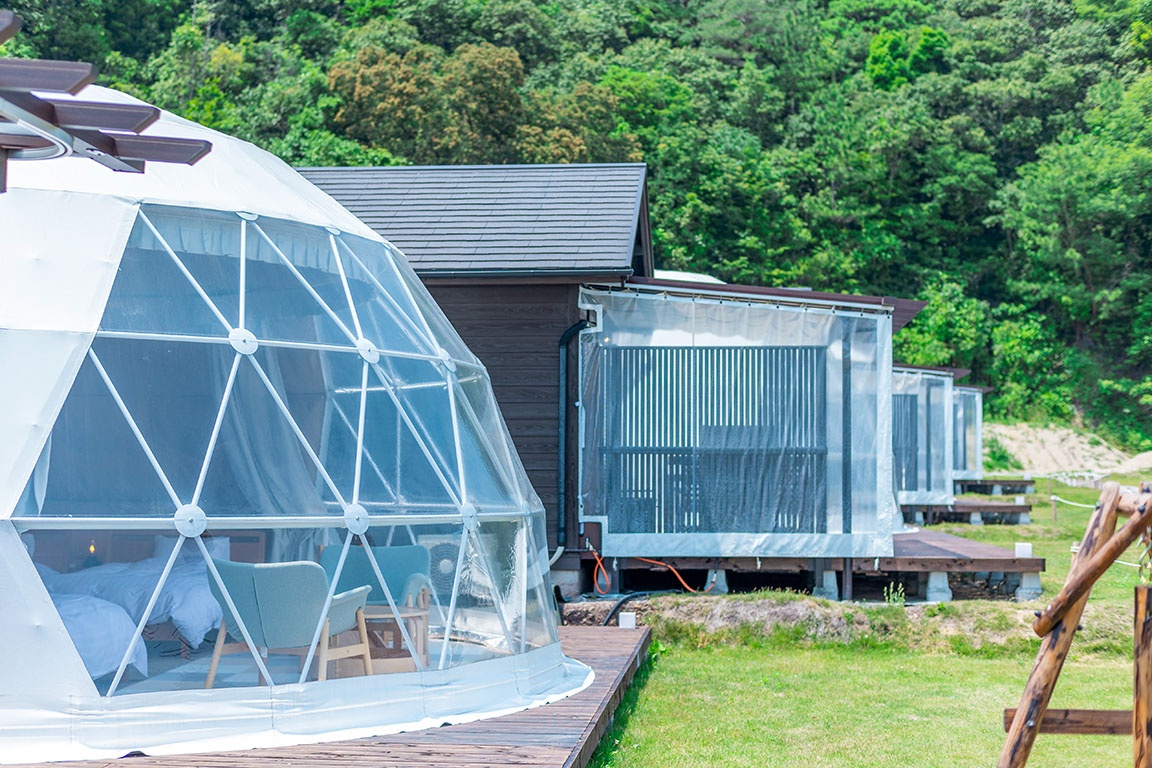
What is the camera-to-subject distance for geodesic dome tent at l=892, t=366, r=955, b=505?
2006cm

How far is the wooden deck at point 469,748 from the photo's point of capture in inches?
192

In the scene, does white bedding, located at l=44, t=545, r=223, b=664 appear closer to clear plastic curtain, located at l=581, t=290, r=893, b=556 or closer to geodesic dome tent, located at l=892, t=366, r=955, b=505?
clear plastic curtain, located at l=581, t=290, r=893, b=556

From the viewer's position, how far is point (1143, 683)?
12.9 ft

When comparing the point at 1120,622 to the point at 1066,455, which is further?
the point at 1066,455

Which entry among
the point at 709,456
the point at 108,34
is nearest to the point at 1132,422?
the point at 709,456

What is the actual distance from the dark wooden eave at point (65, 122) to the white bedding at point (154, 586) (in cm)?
189

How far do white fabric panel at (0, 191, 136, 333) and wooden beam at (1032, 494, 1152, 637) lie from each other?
437 cm

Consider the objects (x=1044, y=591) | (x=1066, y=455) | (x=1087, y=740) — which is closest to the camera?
(x=1087, y=740)

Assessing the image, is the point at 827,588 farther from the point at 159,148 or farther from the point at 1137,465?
the point at 1137,465

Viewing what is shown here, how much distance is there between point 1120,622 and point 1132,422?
91.4 feet

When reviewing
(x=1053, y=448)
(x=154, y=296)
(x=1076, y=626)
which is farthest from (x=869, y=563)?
(x=1053, y=448)

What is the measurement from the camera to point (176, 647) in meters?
5.44

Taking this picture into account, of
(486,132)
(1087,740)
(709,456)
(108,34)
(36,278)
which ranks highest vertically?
(108,34)

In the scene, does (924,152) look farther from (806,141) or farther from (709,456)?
(709,456)
